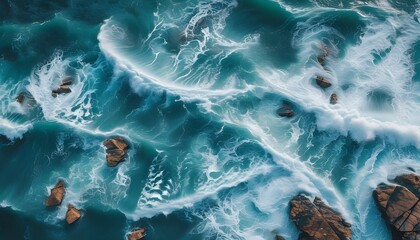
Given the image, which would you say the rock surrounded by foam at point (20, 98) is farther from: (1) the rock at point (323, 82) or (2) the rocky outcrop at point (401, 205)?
(2) the rocky outcrop at point (401, 205)

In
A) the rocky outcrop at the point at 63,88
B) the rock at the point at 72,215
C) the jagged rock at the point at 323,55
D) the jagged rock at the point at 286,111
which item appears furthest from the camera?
the jagged rock at the point at 323,55

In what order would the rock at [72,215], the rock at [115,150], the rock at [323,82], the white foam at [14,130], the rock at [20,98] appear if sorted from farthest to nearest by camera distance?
the rock at [20,98]
the rock at [323,82]
the white foam at [14,130]
the rock at [115,150]
the rock at [72,215]

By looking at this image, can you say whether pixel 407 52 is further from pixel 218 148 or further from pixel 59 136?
pixel 59 136

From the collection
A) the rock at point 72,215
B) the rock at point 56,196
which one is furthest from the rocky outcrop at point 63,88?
the rock at point 72,215

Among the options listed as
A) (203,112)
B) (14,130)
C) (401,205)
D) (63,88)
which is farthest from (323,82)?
(14,130)

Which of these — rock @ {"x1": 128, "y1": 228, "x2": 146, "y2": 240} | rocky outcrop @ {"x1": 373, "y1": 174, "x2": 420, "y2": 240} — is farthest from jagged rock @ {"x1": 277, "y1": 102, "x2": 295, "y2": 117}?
rock @ {"x1": 128, "y1": 228, "x2": 146, "y2": 240}
